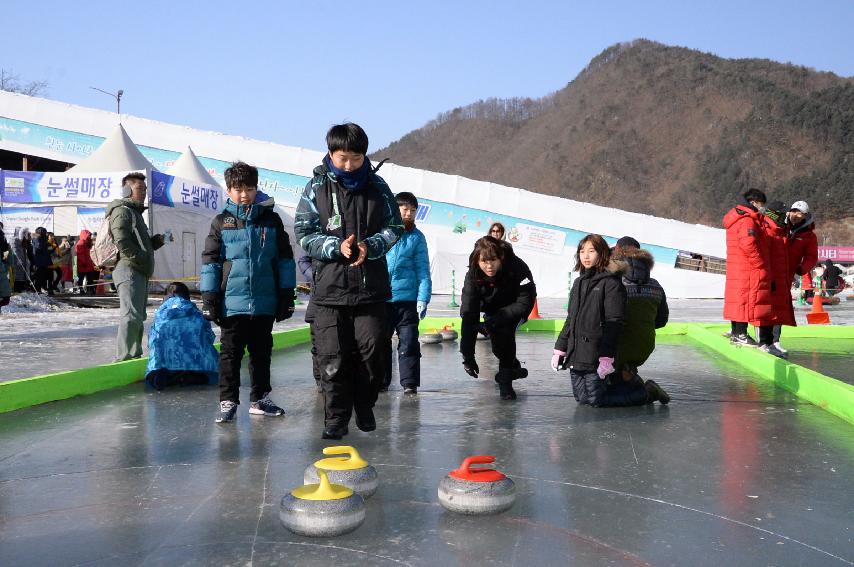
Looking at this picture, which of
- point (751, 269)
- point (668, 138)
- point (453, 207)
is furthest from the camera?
point (668, 138)

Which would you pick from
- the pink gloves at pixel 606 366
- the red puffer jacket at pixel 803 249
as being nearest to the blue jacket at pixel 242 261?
the pink gloves at pixel 606 366

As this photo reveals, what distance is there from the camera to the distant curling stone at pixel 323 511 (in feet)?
9.15

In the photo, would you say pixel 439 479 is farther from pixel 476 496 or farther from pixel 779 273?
pixel 779 273

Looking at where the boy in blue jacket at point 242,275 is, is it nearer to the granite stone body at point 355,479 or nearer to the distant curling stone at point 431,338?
the granite stone body at point 355,479

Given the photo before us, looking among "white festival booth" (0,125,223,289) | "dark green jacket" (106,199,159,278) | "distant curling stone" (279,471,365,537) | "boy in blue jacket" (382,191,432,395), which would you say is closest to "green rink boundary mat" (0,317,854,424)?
"dark green jacket" (106,199,159,278)

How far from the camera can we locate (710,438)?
14.8ft

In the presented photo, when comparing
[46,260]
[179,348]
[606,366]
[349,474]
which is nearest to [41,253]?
[46,260]

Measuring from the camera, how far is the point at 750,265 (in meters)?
7.86

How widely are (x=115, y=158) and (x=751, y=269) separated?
16.0m

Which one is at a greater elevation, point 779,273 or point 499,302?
point 779,273

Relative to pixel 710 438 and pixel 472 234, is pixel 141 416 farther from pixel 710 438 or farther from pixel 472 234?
pixel 472 234

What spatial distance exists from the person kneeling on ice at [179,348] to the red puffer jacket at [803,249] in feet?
18.6

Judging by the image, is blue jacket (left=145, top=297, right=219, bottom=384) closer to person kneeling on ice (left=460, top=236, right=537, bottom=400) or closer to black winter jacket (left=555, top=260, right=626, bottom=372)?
person kneeling on ice (left=460, top=236, right=537, bottom=400)

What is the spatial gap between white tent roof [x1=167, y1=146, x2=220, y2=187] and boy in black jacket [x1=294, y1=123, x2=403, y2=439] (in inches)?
717
